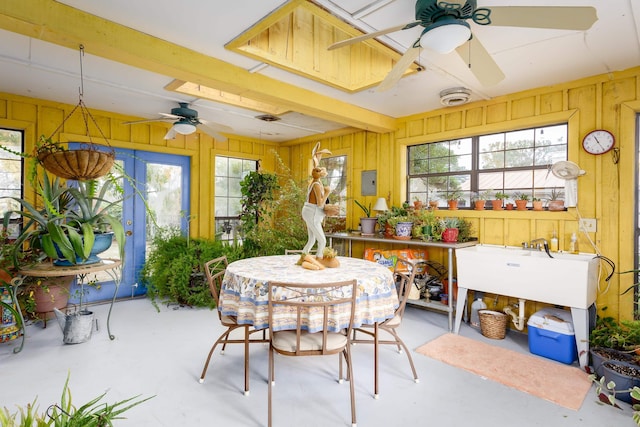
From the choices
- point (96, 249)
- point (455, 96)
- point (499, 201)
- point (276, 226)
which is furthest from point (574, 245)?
point (96, 249)

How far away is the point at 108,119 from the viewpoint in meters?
4.49

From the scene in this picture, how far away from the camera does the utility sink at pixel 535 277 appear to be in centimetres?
281

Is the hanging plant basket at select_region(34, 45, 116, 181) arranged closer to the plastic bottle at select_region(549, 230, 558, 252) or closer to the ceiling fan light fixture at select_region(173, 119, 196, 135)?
the ceiling fan light fixture at select_region(173, 119, 196, 135)

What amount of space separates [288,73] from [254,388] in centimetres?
262

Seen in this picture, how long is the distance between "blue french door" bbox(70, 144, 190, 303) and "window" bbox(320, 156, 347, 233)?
2212mm

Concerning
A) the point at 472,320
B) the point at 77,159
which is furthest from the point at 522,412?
the point at 77,159

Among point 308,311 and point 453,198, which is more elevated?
point 453,198

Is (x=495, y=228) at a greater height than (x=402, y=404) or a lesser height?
greater

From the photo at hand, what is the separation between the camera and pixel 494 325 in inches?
133

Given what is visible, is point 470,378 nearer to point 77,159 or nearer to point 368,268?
point 368,268

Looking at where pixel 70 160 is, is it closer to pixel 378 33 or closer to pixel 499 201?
pixel 378 33

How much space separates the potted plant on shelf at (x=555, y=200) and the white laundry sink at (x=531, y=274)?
47cm

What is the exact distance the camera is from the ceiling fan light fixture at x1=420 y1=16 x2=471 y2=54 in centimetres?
178

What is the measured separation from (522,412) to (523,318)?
4.65 feet
